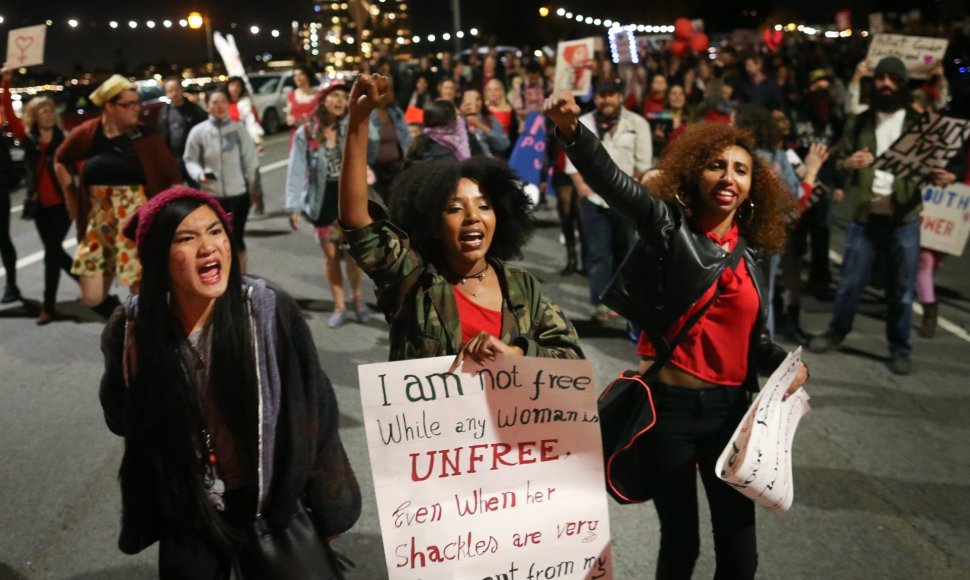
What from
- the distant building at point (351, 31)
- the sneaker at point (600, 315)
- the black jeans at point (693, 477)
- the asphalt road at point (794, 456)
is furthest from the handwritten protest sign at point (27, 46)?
the black jeans at point (693, 477)

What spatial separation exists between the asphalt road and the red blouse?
4.05ft

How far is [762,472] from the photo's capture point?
8.61ft

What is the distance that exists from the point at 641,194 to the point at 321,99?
16.2 ft

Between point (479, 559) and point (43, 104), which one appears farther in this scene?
point (43, 104)

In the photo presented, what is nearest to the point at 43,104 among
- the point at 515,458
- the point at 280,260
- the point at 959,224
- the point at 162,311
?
the point at 280,260

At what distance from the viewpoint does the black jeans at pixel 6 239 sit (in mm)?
8227

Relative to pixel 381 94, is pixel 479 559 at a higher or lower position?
lower

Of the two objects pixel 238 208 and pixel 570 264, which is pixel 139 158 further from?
pixel 570 264

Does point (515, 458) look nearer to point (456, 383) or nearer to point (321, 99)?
point (456, 383)

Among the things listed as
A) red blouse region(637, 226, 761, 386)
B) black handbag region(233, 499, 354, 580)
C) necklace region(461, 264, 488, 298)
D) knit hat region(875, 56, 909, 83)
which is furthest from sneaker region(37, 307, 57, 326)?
knit hat region(875, 56, 909, 83)

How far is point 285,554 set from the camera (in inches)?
97.4

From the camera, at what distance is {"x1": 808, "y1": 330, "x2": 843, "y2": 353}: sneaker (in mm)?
6668

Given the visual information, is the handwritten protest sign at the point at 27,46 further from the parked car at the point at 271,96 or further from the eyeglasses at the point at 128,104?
the parked car at the point at 271,96

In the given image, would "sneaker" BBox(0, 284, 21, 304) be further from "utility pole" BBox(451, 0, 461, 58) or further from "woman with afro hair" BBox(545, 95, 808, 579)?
"utility pole" BBox(451, 0, 461, 58)
